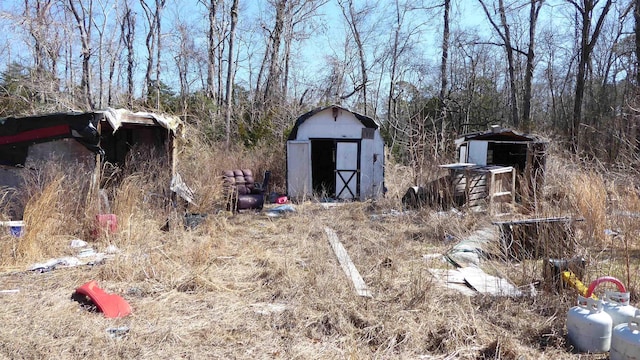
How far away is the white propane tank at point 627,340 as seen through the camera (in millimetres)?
2771

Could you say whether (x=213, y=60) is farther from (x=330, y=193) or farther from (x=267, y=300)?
(x=267, y=300)

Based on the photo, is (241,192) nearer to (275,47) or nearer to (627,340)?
(627,340)

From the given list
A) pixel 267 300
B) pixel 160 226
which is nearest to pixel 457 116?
pixel 160 226

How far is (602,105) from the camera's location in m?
22.7

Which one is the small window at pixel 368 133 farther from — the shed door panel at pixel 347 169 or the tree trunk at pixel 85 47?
the tree trunk at pixel 85 47

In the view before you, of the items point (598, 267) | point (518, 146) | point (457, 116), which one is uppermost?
point (457, 116)

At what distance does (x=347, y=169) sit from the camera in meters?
12.0

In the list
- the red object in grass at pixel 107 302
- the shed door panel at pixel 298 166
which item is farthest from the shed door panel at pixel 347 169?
the red object in grass at pixel 107 302

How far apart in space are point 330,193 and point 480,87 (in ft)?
51.4

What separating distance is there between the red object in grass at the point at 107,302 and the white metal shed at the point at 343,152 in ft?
25.7

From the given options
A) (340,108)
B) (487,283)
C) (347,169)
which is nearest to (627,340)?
(487,283)

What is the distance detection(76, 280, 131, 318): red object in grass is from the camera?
12.4 feet

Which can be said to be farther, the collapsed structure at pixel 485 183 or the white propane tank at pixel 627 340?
the collapsed structure at pixel 485 183

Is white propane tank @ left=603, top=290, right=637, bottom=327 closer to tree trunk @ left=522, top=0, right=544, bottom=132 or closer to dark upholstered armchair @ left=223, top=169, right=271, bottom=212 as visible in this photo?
dark upholstered armchair @ left=223, top=169, right=271, bottom=212
